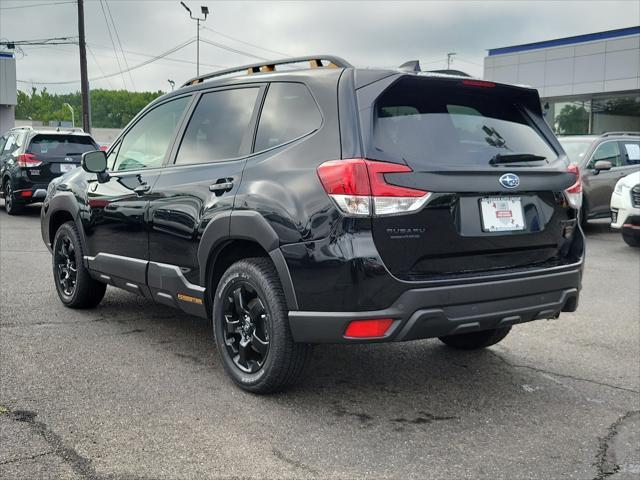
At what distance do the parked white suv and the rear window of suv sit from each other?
684 centimetres

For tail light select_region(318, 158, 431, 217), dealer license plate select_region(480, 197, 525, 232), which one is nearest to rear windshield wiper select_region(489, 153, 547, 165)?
dealer license plate select_region(480, 197, 525, 232)

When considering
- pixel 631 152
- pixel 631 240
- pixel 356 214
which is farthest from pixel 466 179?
pixel 631 152

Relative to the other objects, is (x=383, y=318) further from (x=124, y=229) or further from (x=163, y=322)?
(x=163, y=322)

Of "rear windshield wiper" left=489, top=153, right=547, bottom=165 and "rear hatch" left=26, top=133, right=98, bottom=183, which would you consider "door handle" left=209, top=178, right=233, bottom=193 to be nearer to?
"rear windshield wiper" left=489, top=153, right=547, bottom=165

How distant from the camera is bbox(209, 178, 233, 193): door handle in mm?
4086

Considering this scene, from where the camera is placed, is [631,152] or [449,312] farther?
[631,152]

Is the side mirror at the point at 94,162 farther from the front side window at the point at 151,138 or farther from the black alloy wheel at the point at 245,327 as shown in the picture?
the black alloy wheel at the point at 245,327

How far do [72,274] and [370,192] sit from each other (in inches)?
144

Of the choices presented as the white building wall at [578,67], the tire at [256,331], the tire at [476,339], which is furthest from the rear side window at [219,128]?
the white building wall at [578,67]

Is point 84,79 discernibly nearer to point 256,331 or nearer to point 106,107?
point 256,331

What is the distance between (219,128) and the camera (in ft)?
14.8

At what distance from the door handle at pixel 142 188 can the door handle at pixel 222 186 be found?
0.87m

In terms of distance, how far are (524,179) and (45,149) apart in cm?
1258

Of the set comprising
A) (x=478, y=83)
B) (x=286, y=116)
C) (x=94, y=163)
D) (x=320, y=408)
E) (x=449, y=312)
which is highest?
(x=478, y=83)
